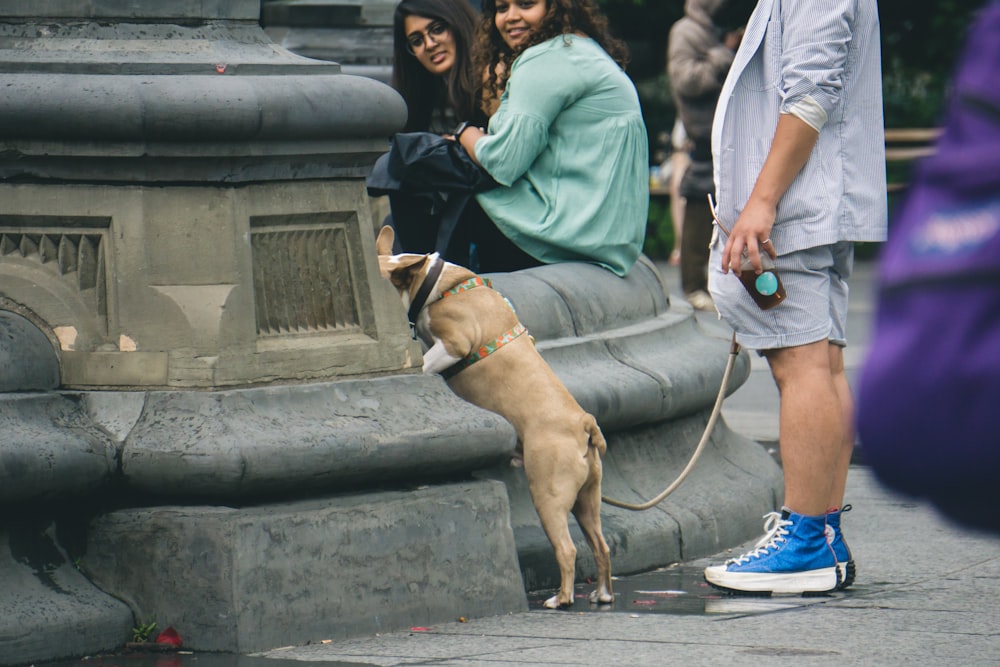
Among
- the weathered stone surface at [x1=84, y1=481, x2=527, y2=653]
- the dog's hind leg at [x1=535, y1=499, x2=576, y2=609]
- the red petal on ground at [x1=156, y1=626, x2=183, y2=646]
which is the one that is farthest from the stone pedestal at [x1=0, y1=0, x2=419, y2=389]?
the dog's hind leg at [x1=535, y1=499, x2=576, y2=609]

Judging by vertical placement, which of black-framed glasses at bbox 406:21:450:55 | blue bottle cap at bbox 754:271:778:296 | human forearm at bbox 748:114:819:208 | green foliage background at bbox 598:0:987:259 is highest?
human forearm at bbox 748:114:819:208

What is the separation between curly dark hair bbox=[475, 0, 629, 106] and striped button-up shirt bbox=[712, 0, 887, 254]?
124cm

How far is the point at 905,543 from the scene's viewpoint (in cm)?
544

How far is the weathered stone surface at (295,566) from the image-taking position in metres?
3.79

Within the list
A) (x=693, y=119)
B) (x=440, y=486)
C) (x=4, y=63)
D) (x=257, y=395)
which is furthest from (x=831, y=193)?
(x=693, y=119)

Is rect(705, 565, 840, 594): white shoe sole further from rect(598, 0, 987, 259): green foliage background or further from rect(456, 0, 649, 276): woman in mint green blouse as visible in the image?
rect(598, 0, 987, 259): green foliage background

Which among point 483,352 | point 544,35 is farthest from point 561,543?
point 544,35

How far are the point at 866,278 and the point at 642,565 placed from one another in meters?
12.1

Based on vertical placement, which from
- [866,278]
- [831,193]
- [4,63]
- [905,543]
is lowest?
[866,278]

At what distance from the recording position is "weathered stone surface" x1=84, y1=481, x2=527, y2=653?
3.79m

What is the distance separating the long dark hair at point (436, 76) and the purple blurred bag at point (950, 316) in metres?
4.92

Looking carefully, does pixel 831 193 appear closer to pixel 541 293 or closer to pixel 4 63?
pixel 541 293

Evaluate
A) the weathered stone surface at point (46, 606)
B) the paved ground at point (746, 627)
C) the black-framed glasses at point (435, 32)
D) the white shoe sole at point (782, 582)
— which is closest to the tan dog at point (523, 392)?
the paved ground at point (746, 627)

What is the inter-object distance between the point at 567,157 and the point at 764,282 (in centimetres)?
144
